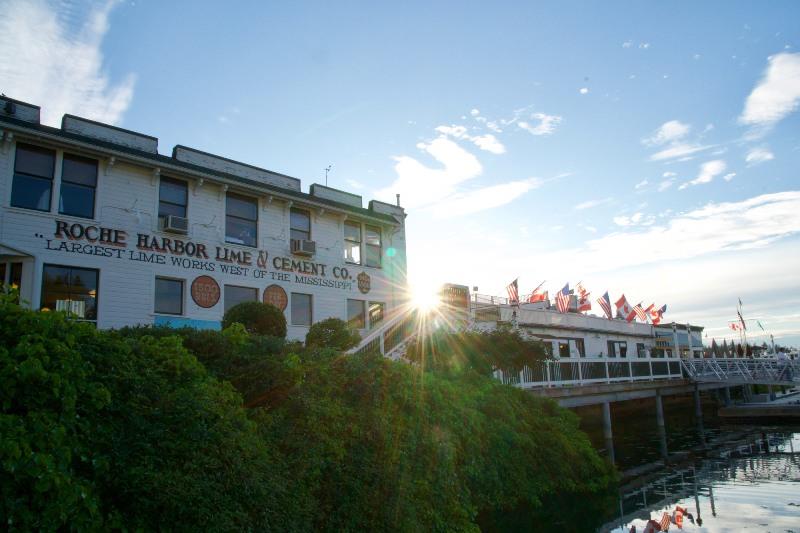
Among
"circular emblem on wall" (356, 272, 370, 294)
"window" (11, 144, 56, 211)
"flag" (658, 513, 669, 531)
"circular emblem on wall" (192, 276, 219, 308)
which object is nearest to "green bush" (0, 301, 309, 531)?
"flag" (658, 513, 669, 531)

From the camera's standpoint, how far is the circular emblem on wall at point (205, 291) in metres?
17.1

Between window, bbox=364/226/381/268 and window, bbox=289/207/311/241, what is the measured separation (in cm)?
284

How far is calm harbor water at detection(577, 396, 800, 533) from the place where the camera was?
12086mm

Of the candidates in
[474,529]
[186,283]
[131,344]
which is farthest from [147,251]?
[474,529]

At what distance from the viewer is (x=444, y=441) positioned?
430 inches

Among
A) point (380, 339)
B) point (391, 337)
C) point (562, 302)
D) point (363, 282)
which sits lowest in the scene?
point (380, 339)

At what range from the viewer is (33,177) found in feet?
48.1

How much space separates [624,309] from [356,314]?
95.3ft

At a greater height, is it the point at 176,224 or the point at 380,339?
the point at 176,224

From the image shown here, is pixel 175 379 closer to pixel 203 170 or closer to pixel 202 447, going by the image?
pixel 202 447

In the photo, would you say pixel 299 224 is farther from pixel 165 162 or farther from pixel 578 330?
pixel 578 330

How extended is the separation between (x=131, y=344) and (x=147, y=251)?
9117mm

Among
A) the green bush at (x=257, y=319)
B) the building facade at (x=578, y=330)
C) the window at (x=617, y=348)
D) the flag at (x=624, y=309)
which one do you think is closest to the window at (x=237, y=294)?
the green bush at (x=257, y=319)

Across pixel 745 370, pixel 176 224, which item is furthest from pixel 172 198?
pixel 745 370
